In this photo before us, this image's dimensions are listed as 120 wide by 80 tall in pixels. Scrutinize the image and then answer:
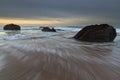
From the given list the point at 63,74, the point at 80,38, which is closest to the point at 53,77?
the point at 63,74

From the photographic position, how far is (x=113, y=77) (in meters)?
3.62

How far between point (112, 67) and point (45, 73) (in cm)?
180


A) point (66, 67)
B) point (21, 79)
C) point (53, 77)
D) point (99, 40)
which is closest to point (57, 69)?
point (66, 67)

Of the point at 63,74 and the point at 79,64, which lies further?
the point at 79,64

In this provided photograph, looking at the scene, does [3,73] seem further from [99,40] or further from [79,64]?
[99,40]

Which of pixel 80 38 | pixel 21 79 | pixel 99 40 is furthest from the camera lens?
pixel 80 38

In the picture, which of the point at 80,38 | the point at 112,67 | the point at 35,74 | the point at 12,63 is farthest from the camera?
the point at 80,38

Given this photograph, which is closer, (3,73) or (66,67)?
(3,73)

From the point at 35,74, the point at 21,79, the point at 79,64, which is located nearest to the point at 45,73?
the point at 35,74

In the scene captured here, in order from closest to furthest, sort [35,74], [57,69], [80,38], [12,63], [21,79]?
[21,79] < [35,74] < [57,69] < [12,63] < [80,38]

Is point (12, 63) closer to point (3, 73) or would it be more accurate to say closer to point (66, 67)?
point (3, 73)

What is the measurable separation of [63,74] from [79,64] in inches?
41.6

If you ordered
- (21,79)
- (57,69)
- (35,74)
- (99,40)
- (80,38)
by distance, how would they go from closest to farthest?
(21,79)
(35,74)
(57,69)
(99,40)
(80,38)

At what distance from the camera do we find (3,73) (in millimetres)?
3824
